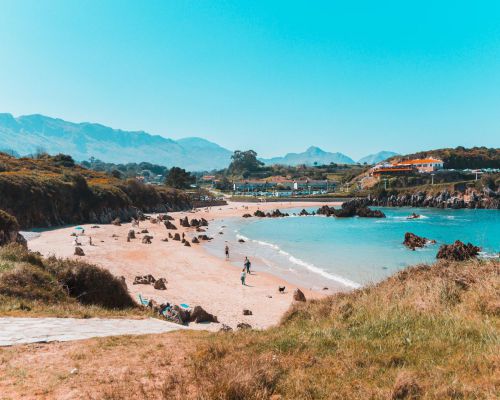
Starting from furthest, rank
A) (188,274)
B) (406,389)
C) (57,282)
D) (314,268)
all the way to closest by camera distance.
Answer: (314,268), (188,274), (57,282), (406,389)

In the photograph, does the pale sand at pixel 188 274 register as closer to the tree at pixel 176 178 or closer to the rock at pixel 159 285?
the rock at pixel 159 285

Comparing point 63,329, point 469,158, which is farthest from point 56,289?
point 469,158

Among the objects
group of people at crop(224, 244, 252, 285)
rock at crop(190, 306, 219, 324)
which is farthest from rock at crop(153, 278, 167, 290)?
rock at crop(190, 306, 219, 324)

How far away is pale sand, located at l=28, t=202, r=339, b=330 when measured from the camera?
18359 millimetres

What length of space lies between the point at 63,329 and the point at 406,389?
22.5 feet

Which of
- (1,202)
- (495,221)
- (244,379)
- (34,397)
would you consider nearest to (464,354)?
(244,379)

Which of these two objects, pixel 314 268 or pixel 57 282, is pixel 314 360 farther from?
pixel 314 268

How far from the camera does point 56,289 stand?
11.3 metres

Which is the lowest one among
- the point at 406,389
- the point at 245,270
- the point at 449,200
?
the point at 245,270

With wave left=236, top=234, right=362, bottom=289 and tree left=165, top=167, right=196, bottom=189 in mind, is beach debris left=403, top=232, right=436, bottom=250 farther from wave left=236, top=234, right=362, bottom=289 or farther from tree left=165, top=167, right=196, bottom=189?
tree left=165, top=167, right=196, bottom=189

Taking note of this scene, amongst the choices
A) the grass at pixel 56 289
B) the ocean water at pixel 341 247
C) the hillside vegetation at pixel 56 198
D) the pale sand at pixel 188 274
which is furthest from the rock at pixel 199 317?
the hillside vegetation at pixel 56 198

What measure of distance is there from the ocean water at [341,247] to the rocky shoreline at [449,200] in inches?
946

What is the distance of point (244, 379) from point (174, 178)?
12335 cm

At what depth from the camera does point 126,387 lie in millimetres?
5062
